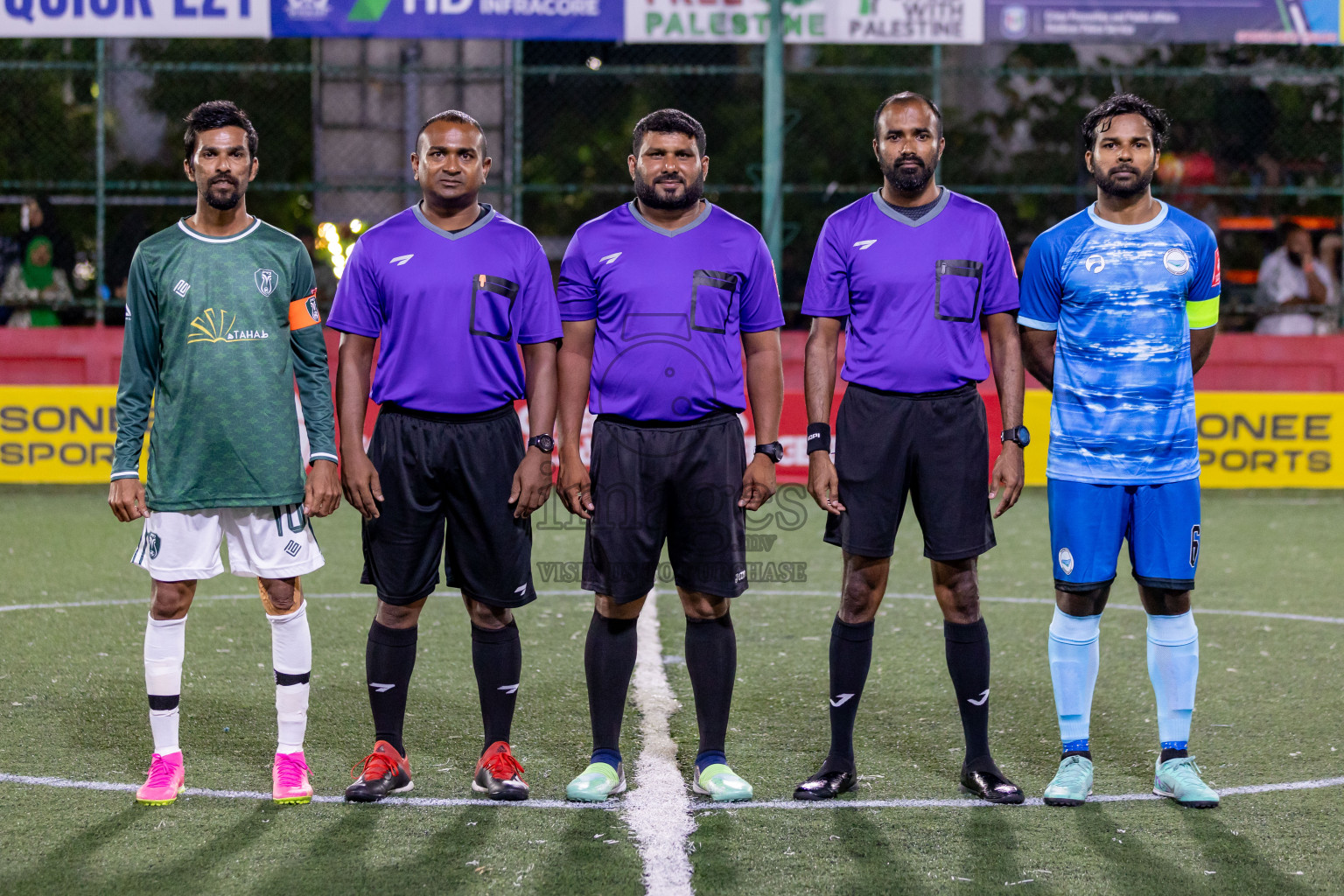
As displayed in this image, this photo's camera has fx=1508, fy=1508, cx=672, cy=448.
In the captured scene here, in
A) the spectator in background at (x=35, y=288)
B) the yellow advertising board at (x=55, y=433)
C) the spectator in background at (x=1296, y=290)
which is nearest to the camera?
the yellow advertising board at (x=55, y=433)

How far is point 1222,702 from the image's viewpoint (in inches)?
225

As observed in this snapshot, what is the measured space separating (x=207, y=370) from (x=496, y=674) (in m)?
1.24

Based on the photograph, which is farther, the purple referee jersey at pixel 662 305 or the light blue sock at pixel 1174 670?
the light blue sock at pixel 1174 670

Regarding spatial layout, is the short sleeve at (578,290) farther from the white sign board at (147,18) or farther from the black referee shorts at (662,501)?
the white sign board at (147,18)

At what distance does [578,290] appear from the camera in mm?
4457

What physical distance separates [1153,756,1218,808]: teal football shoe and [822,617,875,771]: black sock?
93cm

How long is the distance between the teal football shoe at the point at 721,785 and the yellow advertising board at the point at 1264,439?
7.56 metres

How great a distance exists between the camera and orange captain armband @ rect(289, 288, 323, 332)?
4.41 meters

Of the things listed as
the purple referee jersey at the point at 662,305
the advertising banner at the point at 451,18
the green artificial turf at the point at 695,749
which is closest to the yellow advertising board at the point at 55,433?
the green artificial turf at the point at 695,749

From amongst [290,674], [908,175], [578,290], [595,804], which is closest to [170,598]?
[290,674]

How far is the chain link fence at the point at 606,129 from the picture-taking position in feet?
48.6

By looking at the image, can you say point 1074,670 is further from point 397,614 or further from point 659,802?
point 397,614

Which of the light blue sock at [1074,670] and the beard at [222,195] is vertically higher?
the beard at [222,195]

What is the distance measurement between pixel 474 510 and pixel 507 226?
2.79 ft
